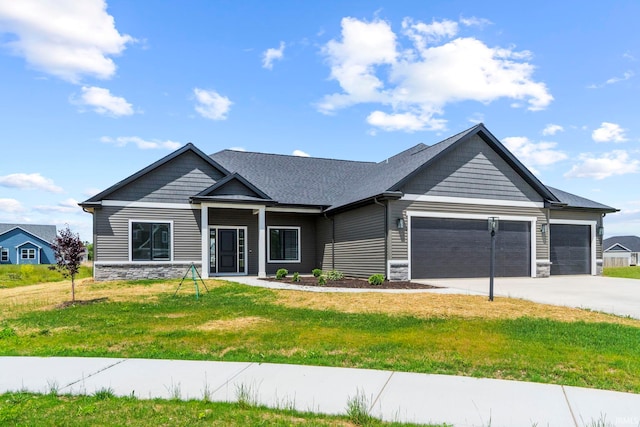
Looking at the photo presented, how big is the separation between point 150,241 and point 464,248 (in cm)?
1267

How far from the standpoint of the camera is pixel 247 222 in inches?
789

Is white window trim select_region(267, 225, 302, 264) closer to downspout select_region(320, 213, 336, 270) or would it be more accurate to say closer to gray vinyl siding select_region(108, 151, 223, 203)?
downspout select_region(320, 213, 336, 270)

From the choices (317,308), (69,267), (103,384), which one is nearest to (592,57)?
(317,308)

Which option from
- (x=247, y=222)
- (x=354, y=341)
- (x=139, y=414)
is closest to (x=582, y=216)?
(x=247, y=222)

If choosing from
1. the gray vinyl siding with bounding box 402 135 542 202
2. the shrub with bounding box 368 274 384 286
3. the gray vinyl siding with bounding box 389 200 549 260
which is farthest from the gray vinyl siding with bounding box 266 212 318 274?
the shrub with bounding box 368 274 384 286

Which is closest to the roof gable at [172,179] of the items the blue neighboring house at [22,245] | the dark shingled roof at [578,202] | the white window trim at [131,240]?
the white window trim at [131,240]

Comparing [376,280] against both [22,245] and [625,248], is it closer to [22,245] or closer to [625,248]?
[22,245]

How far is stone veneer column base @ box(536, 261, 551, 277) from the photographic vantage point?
18672 millimetres

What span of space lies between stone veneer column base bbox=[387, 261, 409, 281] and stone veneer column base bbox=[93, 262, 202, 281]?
787cm

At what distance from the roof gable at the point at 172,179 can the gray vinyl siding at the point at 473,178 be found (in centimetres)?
838

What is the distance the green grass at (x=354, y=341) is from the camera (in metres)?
5.45

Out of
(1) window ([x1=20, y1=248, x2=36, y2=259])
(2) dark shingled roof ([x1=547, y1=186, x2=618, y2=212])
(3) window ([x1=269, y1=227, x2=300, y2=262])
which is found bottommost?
(1) window ([x1=20, y1=248, x2=36, y2=259])

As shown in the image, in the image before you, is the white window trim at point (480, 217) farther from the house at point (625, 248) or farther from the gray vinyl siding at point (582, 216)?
the house at point (625, 248)

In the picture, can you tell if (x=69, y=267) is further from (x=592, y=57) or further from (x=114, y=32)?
(x=592, y=57)
